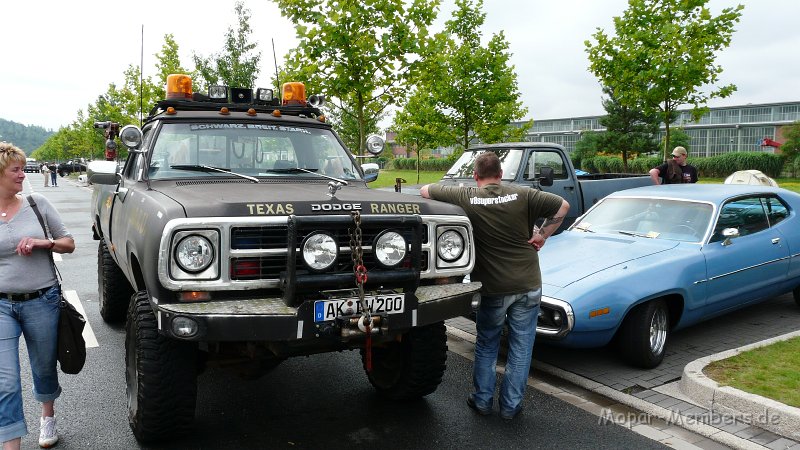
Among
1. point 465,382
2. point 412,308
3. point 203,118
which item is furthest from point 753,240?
point 203,118

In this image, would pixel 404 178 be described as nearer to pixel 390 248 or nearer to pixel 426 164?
pixel 426 164

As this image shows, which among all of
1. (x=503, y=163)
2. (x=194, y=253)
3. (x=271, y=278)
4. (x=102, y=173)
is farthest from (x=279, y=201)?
(x=503, y=163)

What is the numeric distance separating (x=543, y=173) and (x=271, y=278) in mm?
6741

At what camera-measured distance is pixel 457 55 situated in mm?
17953

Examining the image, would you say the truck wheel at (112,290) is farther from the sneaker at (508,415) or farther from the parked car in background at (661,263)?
the parked car in background at (661,263)

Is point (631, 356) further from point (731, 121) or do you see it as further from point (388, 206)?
point (731, 121)

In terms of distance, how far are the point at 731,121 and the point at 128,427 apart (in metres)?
69.6

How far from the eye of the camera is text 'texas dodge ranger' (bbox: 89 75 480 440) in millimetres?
3312

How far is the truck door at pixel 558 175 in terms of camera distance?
32.9ft

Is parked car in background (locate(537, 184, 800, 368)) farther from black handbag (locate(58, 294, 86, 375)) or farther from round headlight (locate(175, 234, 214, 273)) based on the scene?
black handbag (locate(58, 294, 86, 375))

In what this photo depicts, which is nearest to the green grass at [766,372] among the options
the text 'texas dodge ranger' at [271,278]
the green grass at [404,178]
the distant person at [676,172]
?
the text 'texas dodge ranger' at [271,278]

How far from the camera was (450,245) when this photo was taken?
4.07 meters

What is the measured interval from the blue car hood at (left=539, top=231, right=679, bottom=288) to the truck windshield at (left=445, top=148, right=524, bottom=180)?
10.6ft

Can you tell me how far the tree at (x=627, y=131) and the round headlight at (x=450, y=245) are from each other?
4873 centimetres
